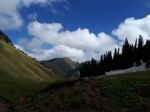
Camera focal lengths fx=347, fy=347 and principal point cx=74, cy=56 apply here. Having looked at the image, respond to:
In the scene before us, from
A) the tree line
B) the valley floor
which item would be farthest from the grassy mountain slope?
the tree line

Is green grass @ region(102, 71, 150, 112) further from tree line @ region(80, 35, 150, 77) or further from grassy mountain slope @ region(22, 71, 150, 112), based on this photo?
tree line @ region(80, 35, 150, 77)

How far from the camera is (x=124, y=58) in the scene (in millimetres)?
169000

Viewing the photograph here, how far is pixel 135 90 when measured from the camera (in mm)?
44406

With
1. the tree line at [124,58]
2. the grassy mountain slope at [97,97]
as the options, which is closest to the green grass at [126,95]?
the grassy mountain slope at [97,97]

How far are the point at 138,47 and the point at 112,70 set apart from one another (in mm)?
18815

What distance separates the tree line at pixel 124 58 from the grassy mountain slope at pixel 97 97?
10570 centimetres

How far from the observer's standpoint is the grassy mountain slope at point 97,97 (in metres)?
39.7

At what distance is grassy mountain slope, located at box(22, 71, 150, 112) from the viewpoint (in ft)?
130

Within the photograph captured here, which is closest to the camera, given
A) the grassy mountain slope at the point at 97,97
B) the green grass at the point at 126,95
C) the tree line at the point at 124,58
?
the green grass at the point at 126,95

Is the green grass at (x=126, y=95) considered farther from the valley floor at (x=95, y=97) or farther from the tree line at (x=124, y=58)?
the tree line at (x=124, y=58)

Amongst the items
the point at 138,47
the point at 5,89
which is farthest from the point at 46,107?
the point at 138,47

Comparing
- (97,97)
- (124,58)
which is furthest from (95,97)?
(124,58)

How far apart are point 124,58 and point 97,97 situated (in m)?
128

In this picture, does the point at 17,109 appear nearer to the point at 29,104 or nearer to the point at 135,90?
the point at 29,104
